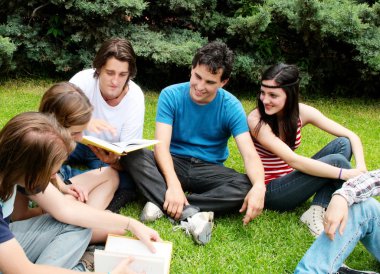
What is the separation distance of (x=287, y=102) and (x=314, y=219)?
874mm

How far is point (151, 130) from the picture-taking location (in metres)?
5.55

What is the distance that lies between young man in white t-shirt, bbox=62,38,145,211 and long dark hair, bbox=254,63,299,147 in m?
0.95

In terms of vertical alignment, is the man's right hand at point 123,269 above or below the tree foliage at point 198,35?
below

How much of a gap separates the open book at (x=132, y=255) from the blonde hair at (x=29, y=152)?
21.1 inches

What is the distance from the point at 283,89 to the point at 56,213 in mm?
1856

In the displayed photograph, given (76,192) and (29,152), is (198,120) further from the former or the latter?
(29,152)

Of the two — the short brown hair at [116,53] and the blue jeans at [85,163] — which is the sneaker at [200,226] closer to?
the blue jeans at [85,163]

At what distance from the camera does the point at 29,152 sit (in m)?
2.08

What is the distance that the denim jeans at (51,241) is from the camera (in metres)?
2.52

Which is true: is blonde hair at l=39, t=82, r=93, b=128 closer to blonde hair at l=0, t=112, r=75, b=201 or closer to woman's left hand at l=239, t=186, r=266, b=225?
blonde hair at l=0, t=112, r=75, b=201

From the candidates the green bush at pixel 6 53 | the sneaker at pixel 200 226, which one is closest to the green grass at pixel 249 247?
the sneaker at pixel 200 226

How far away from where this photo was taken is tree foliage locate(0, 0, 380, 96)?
6.77m

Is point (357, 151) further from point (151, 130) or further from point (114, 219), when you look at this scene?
point (151, 130)

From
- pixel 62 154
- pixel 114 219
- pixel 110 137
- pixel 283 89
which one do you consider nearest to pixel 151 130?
pixel 110 137
